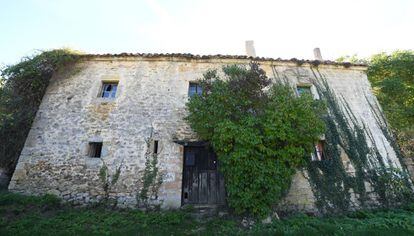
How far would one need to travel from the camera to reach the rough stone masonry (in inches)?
274

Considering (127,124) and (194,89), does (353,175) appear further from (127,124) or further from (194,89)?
(127,124)

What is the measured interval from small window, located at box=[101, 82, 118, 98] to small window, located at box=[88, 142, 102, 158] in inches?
79.5

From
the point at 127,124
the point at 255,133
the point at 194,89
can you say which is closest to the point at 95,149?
the point at 127,124

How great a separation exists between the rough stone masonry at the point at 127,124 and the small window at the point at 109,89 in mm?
160

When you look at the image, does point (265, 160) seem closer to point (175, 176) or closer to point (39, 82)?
point (175, 176)

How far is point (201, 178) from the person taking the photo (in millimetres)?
7414

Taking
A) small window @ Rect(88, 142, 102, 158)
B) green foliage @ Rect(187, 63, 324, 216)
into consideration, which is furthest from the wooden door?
small window @ Rect(88, 142, 102, 158)

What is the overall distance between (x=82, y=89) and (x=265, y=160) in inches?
293

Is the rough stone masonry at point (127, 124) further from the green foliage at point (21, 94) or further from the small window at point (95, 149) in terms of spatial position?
the green foliage at point (21, 94)

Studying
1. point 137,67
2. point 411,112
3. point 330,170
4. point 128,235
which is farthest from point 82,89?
point 411,112

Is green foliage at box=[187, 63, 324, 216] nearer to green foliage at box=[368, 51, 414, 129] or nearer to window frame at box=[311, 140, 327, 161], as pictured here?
window frame at box=[311, 140, 327, 161]

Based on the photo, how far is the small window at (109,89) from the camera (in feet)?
28.3

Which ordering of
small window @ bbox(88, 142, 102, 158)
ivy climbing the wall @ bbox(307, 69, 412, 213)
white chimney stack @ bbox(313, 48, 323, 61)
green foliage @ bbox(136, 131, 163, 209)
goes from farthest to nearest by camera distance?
white chimney stack @ bbox(313, 48, 323, 61), small window @ bbox(88, 142, 102, 158), ivy climbing the wall @ bbox(307, 69, 412, 213), green foliage @ bbox(136, 131, 163, 209)

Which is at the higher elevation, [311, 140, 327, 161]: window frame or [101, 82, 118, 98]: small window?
[101, 82, 118, 98]: small window
